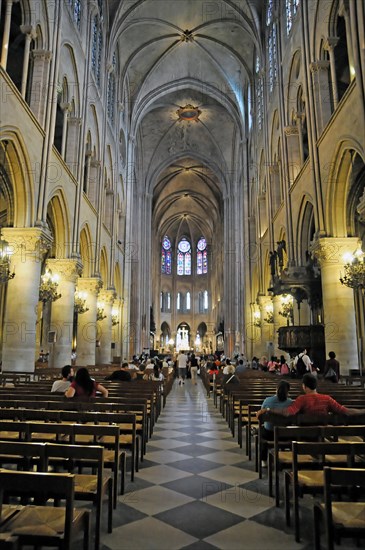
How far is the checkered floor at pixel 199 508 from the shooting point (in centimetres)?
325

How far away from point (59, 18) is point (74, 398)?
13.5 m

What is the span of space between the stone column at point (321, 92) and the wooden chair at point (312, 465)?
1154cm

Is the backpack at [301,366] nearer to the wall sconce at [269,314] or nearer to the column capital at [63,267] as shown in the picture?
the column capital at [63,267]

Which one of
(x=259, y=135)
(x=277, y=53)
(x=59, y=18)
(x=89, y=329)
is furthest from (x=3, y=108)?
(x=259, y=135)

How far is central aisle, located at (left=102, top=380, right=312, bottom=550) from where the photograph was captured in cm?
326

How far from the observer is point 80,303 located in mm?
18156

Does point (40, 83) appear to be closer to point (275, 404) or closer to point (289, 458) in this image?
point (275, 404)

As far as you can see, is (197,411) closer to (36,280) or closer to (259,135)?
(36,280)

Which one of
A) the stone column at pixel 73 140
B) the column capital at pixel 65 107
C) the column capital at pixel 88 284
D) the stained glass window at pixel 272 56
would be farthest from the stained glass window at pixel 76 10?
the column capital at pixel 88 284

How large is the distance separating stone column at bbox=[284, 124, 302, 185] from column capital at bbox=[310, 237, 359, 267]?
5545mm

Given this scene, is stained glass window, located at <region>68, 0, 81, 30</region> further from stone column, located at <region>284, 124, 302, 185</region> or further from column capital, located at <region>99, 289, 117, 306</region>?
column capital, located at <region>99, 289, 117, 306</region>

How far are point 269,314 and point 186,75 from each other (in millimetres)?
20674

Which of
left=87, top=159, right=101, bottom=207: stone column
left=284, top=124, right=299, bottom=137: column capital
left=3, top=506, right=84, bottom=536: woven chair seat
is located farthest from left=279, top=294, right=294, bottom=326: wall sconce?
left=3, top=506, right=84, bottom=536: woven chair seat

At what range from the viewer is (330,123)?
11914 mm
